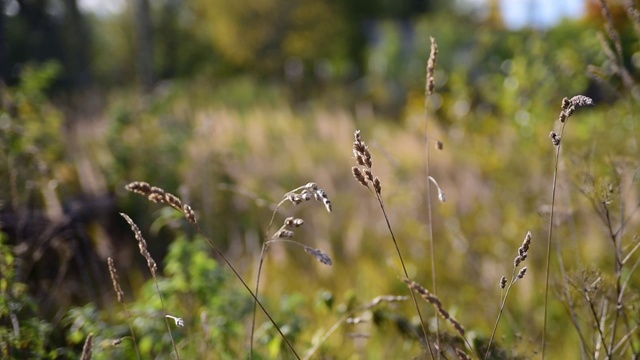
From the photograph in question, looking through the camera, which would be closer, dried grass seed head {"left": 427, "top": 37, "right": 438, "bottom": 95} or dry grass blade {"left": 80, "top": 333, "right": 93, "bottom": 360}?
dry grass blade {"left": 80, "top": 333, "right": 93, "bottom": 360}

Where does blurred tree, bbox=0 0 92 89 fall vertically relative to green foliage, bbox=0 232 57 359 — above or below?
above

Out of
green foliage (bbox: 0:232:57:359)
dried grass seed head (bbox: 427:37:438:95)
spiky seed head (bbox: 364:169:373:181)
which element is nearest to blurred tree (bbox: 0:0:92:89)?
green foliage (bbox: 0:232:57:359)

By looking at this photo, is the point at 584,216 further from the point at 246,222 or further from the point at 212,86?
the point at 212,86

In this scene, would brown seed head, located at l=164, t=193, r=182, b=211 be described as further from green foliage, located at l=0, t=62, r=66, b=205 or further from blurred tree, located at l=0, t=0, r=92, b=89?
blurred tree, located at l=0, t=0, r=92, b=89

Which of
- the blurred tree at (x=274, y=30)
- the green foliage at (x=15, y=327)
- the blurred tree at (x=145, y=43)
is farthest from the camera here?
the blurred tree at (x=274, y=30)

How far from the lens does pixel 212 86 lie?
15.8 metres

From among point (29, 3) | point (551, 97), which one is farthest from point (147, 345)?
point (29, 3)

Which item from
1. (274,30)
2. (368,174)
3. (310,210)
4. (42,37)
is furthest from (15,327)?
(274,30)

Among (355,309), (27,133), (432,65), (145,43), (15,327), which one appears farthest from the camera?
(145,43)

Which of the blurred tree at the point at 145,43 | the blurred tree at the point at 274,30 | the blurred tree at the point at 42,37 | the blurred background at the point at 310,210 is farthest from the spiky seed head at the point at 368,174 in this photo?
the blurred tree at the point at 274,30

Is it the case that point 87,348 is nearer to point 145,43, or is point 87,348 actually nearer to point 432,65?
point 432,65

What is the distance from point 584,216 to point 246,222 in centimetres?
246

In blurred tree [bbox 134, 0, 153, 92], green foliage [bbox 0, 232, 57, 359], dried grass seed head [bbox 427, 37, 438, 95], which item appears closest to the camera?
dried grass seed head [bbox 427, 37, 438, 95]

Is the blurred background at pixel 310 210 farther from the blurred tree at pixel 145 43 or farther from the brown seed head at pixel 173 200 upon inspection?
the brown seed head at pixel 173 200
